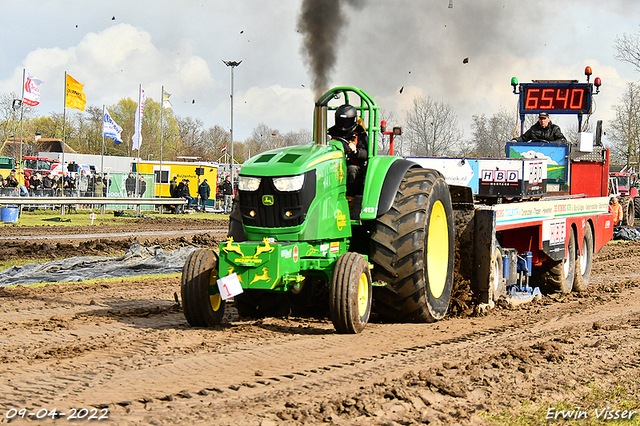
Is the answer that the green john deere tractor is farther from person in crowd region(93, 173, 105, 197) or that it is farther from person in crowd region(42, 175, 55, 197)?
person in crowd region(93, 173, 105, 197)

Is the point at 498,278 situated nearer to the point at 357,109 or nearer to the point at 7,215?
the point at 357,109

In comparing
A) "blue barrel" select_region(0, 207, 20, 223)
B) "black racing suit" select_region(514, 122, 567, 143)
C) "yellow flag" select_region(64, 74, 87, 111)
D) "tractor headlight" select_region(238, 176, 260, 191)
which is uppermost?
"yellow flag" select_region(64, 74, 87, 111)

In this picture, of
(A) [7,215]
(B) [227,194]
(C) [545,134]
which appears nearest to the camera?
(C) [545,134]

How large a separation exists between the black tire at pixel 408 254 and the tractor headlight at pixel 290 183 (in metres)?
1.01

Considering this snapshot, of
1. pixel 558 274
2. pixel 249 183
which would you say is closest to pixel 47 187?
pixel 558 274

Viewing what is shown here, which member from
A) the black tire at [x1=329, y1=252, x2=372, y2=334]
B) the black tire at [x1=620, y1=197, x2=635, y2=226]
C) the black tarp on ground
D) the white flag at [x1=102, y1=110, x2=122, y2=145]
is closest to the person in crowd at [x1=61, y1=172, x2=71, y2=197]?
the white flag at [x1=102, y1=110, x2=122, y2=145]

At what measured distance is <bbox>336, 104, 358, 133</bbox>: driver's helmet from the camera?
7.29 meters

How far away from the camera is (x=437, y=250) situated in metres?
7.57

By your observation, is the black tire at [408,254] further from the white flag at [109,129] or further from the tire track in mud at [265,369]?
the white flag at [109,129]

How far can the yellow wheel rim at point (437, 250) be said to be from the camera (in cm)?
738

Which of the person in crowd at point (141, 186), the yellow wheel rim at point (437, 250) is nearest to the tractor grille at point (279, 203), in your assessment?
the yellow wheel rim at point (437, 250)

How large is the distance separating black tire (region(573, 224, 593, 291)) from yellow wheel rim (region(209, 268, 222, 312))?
20.8 ft

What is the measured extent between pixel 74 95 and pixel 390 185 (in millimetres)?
24402

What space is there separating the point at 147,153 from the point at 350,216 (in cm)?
6554
